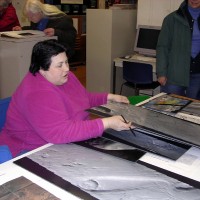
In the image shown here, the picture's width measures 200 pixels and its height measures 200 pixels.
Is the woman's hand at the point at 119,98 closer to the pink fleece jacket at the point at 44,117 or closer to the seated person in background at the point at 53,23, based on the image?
the pink fleece jacket at the point at 44,117

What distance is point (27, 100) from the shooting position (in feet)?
4.52

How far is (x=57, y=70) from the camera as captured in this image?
4.78 ft

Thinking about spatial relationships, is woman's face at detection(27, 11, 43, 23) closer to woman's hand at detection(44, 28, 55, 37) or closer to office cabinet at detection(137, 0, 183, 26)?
woman's hand at detection(44, 28, 55, 37)

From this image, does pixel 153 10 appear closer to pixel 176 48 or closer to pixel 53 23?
pixel 53 23

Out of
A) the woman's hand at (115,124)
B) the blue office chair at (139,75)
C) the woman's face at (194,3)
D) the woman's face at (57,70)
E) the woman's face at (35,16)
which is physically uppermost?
the woman's face at (194,3)

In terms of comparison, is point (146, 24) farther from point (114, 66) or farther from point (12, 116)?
point (12, 116)

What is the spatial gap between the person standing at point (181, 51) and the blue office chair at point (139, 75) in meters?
0.88

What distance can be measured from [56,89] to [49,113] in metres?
0.17

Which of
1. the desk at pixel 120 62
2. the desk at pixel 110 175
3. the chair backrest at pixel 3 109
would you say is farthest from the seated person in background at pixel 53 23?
the desk at pixel 110 175

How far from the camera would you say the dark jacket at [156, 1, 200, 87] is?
8.10ft

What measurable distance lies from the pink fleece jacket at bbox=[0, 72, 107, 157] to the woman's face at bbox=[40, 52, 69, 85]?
28 millimetres

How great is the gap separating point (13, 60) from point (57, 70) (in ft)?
6.28

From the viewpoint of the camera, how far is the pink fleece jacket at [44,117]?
1.32 m

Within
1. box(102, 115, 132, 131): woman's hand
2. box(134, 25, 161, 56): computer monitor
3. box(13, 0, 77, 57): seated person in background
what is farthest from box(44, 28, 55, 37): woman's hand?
box(102, 115, 132, 131): woman's hand
